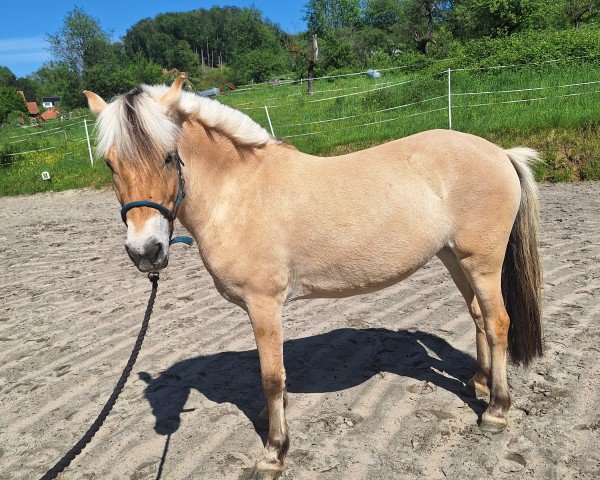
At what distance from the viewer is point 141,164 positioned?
7.41ft

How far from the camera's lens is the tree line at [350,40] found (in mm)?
22422

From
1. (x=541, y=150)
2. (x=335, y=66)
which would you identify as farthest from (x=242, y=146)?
(x=335, y=66)

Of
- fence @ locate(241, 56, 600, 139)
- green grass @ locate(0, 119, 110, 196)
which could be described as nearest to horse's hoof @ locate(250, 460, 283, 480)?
fence @ locate(241, 56, 600, 139)

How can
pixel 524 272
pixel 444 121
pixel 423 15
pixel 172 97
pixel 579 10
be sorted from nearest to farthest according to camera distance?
pixel 172 97 → pixel 524 272 → pixel 444 121 → pixel 579 10 → pixel 423 15

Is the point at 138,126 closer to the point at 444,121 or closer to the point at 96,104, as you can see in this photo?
the point at 96,104

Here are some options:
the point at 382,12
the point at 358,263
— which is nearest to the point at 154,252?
the point at 358,263

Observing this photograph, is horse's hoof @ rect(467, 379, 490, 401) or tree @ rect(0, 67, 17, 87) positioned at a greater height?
tree @ rect(0, 67, 17, 87)

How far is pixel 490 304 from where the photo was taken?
2.95 meters

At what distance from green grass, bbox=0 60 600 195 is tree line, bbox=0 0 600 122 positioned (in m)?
2.60

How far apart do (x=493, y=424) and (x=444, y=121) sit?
11391 millimetres

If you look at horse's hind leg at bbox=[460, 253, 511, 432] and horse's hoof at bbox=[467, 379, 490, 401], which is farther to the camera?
horse's hoof at bbox=[467, 379, 490, 401]

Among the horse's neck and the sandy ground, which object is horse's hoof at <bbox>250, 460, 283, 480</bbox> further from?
the horse's neck

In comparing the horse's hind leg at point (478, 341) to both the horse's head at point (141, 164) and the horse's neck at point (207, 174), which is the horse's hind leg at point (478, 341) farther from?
the horse's head at point (141, 164)

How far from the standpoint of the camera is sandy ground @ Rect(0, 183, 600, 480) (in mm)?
2748
